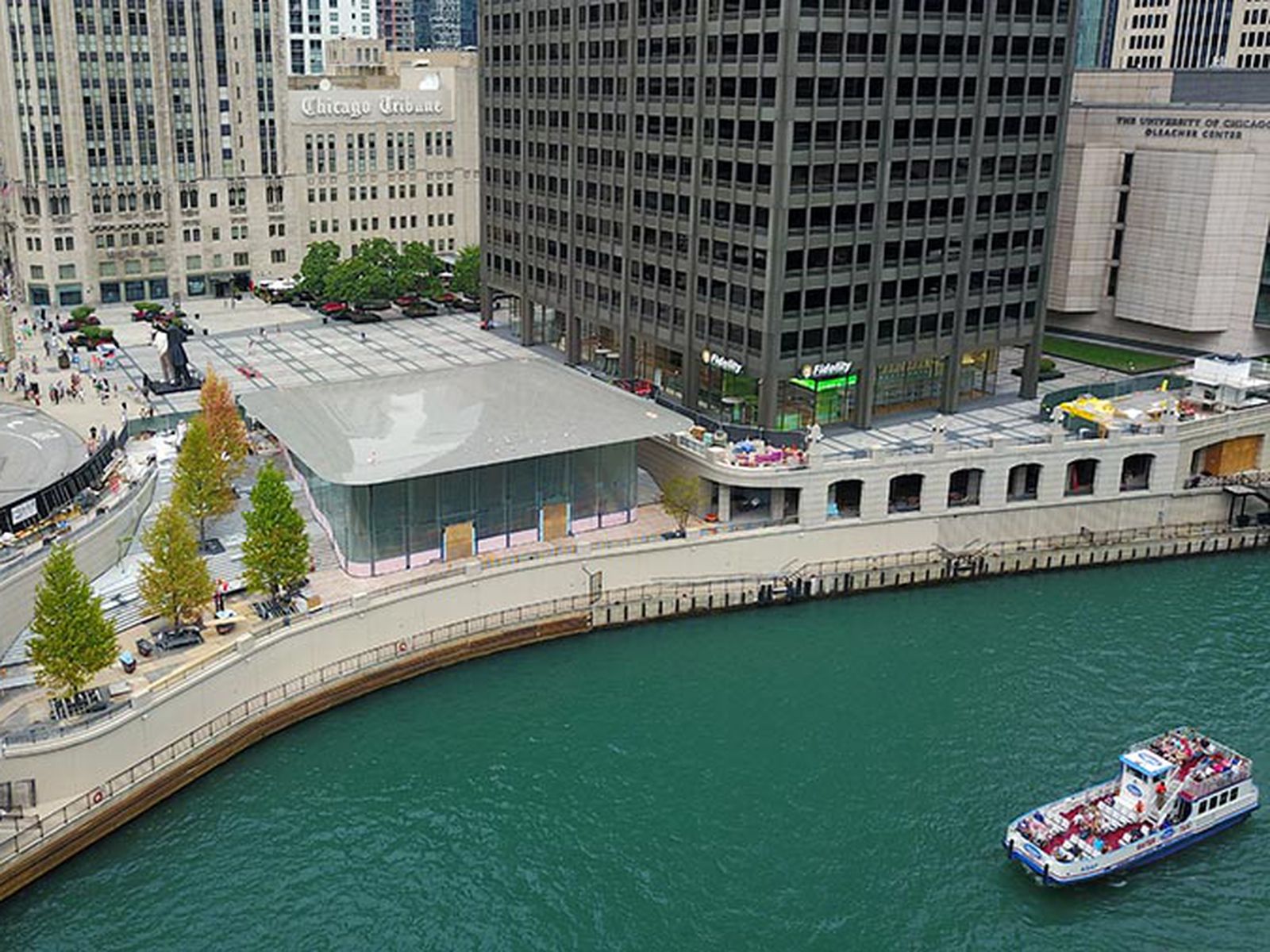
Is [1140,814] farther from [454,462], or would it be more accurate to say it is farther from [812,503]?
[454,462]

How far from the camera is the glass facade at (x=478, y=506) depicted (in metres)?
81.8

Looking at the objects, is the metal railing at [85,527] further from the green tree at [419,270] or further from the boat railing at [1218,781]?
the green tree at [419,270]

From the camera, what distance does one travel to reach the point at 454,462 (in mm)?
82688

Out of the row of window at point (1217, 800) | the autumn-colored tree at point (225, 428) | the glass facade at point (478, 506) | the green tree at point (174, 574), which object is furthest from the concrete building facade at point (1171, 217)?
the green tree at point (174, 574)

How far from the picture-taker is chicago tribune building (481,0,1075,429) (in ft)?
308

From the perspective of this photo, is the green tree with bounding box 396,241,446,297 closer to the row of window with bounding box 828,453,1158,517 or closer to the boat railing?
A: the row of window with bounding box 828,453,1158,517

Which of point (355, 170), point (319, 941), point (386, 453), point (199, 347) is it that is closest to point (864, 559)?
point (386, 453)

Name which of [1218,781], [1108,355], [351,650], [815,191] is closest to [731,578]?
[351,650]

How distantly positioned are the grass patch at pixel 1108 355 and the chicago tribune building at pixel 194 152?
89.6 meters

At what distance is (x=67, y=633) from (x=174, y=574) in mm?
8528

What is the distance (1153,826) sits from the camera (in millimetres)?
62000

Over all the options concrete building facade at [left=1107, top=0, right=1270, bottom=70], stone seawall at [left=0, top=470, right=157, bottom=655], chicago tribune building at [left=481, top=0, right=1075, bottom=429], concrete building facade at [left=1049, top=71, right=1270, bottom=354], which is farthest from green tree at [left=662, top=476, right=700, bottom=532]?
concrete building facade at [left=1107, top=0, right=1270, bottom=70]

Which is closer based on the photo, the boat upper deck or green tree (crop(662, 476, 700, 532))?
the boat upper deck

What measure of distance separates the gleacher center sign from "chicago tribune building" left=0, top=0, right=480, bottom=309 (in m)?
0.21
